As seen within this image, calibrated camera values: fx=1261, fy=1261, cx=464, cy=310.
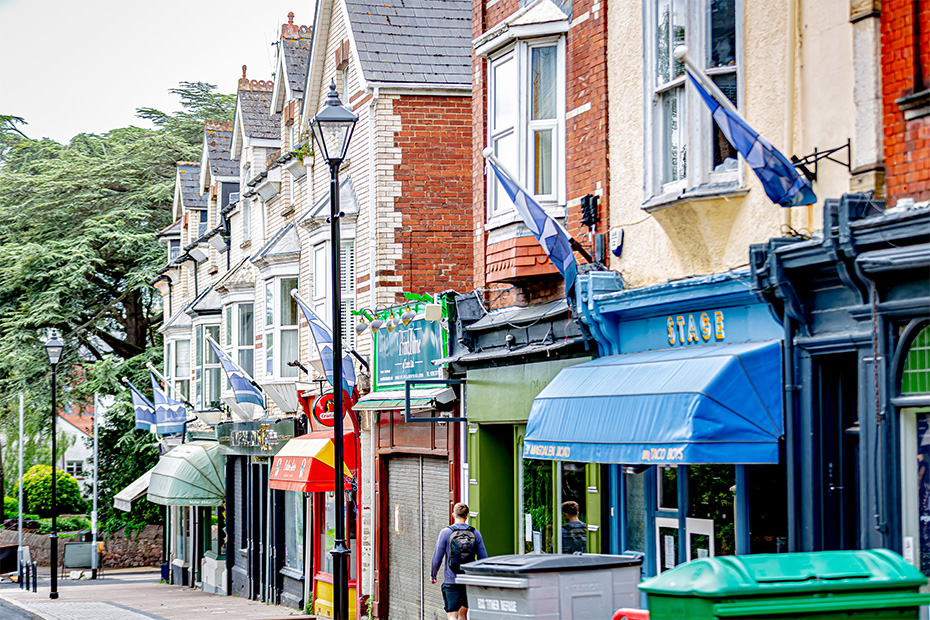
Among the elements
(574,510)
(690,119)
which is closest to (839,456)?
(690,119)

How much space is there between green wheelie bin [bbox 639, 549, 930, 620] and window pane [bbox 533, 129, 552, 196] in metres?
8.40

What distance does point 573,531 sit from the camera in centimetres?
1477

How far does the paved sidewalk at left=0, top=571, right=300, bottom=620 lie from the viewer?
2507cm

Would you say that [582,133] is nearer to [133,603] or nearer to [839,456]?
[839,456]

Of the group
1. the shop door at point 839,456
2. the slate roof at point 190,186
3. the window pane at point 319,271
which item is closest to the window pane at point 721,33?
the shop door at point 839,456

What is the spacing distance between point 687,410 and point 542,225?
3562 mm

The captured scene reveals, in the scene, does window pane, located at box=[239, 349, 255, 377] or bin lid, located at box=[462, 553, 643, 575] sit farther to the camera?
window pane, located at box=[239, 349, 255, 377]

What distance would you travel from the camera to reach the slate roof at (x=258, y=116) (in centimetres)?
3180

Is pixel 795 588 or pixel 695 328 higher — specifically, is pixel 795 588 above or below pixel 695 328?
below

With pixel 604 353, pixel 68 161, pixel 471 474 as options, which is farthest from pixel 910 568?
pixel 68 161

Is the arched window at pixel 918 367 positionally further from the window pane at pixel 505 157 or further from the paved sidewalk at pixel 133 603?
the paved sidewalk at pixel 133 603

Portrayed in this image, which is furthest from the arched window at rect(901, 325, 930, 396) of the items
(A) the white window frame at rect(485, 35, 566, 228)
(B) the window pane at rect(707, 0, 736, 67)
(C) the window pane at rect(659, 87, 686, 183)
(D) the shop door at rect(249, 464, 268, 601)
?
(D) the shop door at rect(249, 464, 268, 601)

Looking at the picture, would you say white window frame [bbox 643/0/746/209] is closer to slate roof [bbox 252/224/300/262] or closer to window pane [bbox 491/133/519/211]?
window pane [bbox 491/133/519/211]

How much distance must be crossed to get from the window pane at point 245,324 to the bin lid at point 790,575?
77.4 ft
